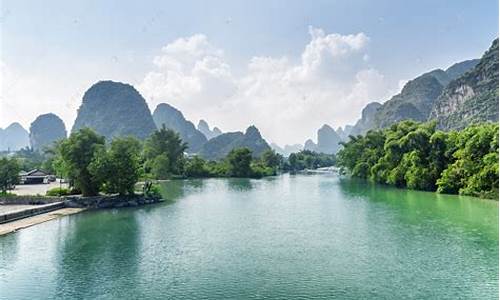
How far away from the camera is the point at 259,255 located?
16.5 m

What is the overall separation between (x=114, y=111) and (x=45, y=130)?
33.4 metres

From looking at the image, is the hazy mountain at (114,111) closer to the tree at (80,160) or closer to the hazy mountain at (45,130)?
the hazy mountain at (45,130)

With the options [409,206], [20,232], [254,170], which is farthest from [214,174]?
[20,232]

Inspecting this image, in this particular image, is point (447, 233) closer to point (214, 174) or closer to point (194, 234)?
point (194, 234)

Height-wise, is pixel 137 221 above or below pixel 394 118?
below

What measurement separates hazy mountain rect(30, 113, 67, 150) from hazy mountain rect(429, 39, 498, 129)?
147826 mm

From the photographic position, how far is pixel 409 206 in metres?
30.1

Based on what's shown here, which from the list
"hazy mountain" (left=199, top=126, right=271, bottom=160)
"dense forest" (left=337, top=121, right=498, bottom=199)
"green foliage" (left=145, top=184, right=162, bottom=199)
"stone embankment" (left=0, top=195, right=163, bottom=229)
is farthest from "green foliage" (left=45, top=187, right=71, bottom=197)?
"hazy mountain" (left=199, top=126, right=271, bottom=160)

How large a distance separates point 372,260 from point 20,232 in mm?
17777

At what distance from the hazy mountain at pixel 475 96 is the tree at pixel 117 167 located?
2752 inches

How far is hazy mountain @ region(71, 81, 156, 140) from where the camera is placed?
162125 mm

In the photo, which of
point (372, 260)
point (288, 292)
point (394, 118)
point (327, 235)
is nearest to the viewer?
point (288, 292)

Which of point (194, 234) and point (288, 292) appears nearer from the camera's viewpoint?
point (288, 292)

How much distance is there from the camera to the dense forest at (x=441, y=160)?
34375mm
